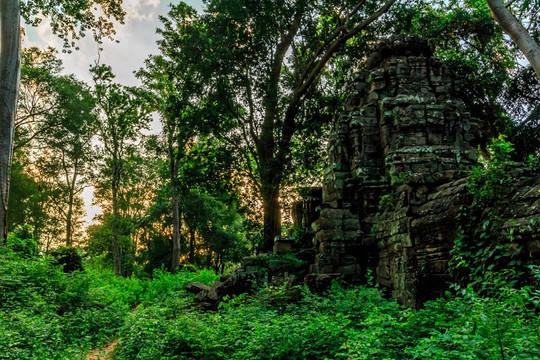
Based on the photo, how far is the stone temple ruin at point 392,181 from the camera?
6680 millimetres

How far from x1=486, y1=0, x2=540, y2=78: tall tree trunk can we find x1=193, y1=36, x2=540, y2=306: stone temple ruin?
1.91 m

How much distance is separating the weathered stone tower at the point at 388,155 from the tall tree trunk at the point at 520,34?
1.90m

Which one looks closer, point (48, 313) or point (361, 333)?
point (361, 333)

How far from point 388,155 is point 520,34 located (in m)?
3.90

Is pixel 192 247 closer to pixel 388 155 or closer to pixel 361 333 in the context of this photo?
pixel 388 155

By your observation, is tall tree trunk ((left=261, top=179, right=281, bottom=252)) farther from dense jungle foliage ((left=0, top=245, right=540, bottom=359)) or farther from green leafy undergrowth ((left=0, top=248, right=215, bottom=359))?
dense jungle foliage ((left=0, top=245, right=540, bottom=359))

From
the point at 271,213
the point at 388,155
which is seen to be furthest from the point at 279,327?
the point at 271,213

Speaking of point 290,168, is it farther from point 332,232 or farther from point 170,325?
point 170,325

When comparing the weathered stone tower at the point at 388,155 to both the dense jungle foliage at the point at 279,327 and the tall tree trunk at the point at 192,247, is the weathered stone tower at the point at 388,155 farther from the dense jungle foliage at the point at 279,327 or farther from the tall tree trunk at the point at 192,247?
the tall tree trunk at the point at 192,247

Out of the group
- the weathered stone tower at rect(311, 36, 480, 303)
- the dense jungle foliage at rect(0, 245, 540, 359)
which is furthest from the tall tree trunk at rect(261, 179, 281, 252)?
the dense jungle foliage at rect(0, 245, 540, 359)

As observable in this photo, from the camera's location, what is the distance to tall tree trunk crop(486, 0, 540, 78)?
8156 millimetres

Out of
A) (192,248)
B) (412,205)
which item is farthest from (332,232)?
(192,248)

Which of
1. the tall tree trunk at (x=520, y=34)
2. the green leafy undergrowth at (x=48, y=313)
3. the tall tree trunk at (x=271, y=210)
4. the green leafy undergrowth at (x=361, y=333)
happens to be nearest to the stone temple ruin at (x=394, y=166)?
the green leafy undergrowth at (x=361, y=333)

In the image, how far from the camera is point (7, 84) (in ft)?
31.4
